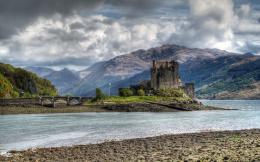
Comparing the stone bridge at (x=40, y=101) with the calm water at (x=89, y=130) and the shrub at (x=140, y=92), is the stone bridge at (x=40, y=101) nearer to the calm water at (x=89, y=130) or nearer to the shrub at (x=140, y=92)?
the shrub at (x=140, y=92)

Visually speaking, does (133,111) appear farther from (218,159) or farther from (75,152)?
(218,159)

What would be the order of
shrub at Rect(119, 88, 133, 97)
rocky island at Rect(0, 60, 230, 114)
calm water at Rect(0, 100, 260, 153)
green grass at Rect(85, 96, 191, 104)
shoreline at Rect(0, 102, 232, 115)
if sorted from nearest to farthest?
calm water at Rect(0, 100, 260, 153), shoreline at Rect(0, 102, 232, 115), rocky island at Rect(0, 60, 230, 114), green grass at Rect(85, 96, 191, 104), shrub at Rect(119, 88, 133, 97)

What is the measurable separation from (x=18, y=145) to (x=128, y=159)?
21.1m

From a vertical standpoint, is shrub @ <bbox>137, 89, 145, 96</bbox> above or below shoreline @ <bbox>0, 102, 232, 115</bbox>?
above

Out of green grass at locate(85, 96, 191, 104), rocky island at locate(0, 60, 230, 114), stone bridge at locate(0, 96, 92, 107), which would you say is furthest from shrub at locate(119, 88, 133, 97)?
stone bridge at locate(0, 96, 92, 107)

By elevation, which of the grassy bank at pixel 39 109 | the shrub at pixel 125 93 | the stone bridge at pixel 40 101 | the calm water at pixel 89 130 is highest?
the shrub at pixel 125 93

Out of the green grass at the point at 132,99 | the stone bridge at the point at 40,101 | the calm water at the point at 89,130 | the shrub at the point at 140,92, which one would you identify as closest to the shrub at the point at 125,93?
the shrub at the point at 140,92

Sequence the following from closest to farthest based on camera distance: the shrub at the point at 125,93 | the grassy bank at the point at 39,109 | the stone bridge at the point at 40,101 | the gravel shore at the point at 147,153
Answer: the gravel shore at the point at 147,153
the grassy bank at the point at 39,109
the stone bridge at the point at 40,101
the shrub at the point at 125,93

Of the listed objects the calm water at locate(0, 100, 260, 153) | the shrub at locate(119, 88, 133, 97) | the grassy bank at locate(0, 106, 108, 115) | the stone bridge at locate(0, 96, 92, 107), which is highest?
the shrub at locate(119, 88, 133, 97)

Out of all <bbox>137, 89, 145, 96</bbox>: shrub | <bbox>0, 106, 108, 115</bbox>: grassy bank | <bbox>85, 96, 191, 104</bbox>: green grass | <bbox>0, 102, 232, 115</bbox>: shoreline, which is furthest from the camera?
A: <bbox>137, 89, 145, 96</bbox>: shrub

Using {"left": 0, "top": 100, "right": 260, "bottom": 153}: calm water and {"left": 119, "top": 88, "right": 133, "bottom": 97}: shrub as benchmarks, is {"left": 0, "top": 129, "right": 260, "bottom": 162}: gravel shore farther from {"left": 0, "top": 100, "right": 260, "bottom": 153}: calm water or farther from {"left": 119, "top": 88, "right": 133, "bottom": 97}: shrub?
{"left": 119, "top": 88, "right": 133, "bottom": 97}: shrub

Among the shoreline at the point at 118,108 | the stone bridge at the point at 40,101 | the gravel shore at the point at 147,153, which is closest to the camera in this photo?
the gravel shore at the point at 147,153

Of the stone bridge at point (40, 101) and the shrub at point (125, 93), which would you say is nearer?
the stone bridge at point (40, 101)

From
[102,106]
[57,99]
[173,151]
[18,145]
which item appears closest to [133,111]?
[102,106]
